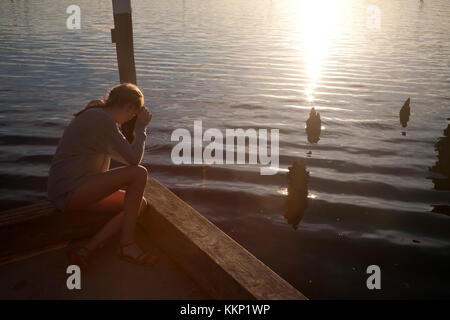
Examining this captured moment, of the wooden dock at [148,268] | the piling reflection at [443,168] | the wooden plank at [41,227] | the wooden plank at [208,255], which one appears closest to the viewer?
the wooden plank at [208,255]

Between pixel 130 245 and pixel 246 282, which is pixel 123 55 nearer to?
pixel 130 245

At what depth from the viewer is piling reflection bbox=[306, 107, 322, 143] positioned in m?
9.90

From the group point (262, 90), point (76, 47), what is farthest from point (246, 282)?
point (76, 47)

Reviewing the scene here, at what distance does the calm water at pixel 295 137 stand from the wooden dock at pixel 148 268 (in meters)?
1.83

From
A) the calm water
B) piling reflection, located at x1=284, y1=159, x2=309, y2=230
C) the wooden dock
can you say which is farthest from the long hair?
piling reflection, located at x1=284, y1=159, x2=309, y2=230

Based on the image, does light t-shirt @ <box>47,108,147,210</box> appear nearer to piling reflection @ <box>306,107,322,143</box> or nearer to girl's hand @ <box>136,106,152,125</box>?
girl's hand @ <box>136,106,152,125</box>

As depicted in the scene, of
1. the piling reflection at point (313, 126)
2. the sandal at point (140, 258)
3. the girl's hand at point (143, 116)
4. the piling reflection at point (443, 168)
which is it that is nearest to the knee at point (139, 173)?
the girl's hand at point (143, 116)

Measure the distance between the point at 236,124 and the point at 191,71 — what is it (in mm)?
8638

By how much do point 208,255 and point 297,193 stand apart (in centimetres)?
414

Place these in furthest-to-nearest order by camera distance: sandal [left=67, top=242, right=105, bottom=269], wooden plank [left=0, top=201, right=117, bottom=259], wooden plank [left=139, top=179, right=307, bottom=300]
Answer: wooden plank [left=0, top=201, right=117, bottom=259]
sandal [left=67, top=242, right=105, bottom=269]
wooden plank [left=139, top=179, right=307, bottom=300]

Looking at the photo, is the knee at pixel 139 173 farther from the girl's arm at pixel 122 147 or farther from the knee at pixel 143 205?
the knee at pixel 143 205

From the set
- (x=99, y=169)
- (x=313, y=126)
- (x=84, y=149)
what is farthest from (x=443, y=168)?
(x=84, y=149)

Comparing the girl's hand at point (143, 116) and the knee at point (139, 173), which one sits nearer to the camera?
the knee at point (139, 173)

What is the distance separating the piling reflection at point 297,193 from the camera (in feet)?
22.4
